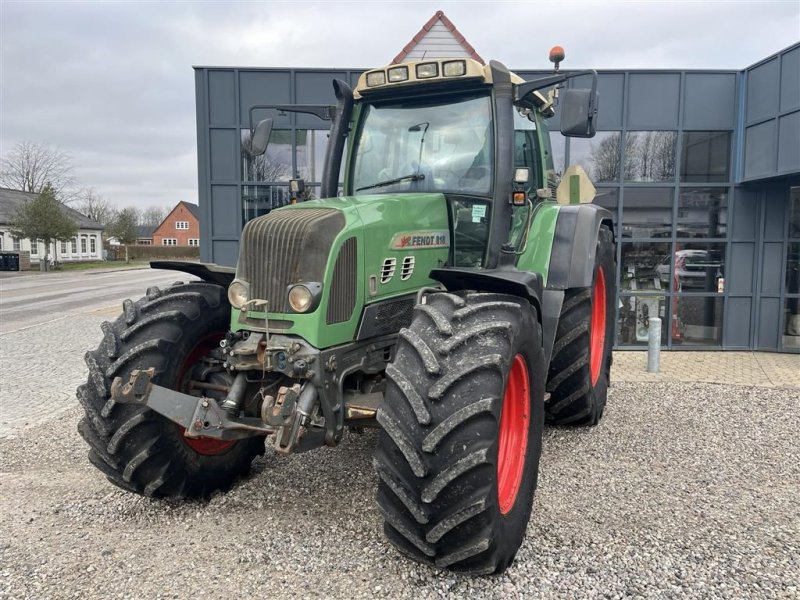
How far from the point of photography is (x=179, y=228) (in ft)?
249

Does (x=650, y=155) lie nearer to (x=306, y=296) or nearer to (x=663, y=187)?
(x=663, y=187)

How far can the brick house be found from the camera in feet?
248

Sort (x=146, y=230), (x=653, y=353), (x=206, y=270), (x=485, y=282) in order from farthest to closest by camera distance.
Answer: (x=146, y=230) < (x=653, y=353) < (x=206, y=270) < (x=485, y=282)

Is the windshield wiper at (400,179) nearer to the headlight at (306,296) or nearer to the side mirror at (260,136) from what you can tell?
the side mirror at (260,136)

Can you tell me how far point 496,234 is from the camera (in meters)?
3.82

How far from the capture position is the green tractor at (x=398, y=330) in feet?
8.85

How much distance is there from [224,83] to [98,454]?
24.5ft

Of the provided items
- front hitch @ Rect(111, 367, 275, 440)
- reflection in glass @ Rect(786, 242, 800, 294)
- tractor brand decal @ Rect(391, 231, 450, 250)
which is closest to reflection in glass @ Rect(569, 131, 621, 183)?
reflection in glass @ Rect(786, 242, 800, 294)

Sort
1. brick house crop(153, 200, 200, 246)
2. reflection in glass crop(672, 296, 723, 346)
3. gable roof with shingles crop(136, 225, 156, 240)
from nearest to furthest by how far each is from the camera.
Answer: reflection in glass crop(672, 296, 723, 346), brick house crop(153, 200, 200, 246), gable roof with shingles crop(136, 225, 156, 240)

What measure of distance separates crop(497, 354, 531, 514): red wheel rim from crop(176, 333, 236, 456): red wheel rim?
1.76m

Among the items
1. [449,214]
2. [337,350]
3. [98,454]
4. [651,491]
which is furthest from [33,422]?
[651,491]

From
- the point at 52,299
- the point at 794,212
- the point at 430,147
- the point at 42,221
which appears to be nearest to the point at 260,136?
the point at 430,147

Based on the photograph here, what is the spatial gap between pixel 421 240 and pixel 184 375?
5.42 feet

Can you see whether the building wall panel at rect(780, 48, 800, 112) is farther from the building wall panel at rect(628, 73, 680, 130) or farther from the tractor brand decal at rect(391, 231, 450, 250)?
the tractor brand decal at rect(391, 231, 450, 250)
